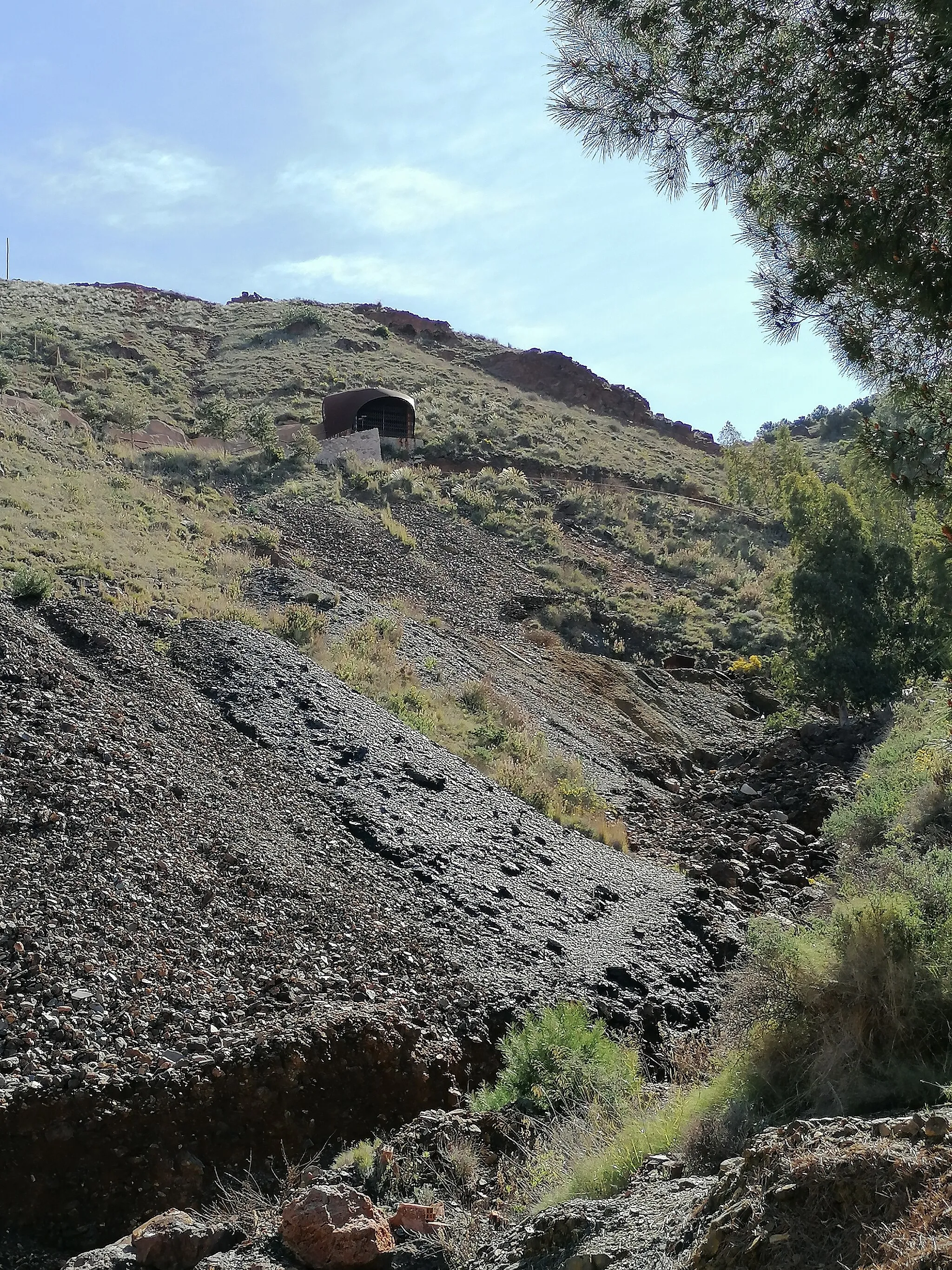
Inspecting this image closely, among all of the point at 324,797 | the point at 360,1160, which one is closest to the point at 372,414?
the point at 324,797

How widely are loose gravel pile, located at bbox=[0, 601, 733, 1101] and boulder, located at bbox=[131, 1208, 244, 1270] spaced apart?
4.17ft

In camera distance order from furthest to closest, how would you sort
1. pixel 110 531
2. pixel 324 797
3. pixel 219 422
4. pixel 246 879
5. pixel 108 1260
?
pixel 219 422
pixel 110 531
pixel 324 797
pixel 246 879
pixel 108 1260

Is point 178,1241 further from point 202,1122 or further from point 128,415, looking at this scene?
point 128,415

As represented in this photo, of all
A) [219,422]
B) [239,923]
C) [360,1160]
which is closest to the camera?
[360,1160]

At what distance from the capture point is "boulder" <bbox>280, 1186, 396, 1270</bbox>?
194 inches

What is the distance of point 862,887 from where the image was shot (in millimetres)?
6965

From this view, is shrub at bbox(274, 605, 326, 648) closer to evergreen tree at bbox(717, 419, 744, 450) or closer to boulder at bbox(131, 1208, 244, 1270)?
boulder at bbox(131, 1208, 244, 1270)

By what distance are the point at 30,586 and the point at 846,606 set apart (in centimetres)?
1533

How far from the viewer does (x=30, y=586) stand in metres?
13.2

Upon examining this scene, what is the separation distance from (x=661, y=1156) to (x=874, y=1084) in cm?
107

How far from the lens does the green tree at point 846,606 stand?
20281 millimetres

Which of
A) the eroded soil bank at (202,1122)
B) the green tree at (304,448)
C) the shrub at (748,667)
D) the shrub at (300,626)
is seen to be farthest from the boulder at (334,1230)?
the green tree at (304,448)

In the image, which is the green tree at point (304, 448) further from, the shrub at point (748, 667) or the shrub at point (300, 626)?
the shrub at point (748, 667)

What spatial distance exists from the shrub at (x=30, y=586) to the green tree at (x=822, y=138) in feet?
33.1
